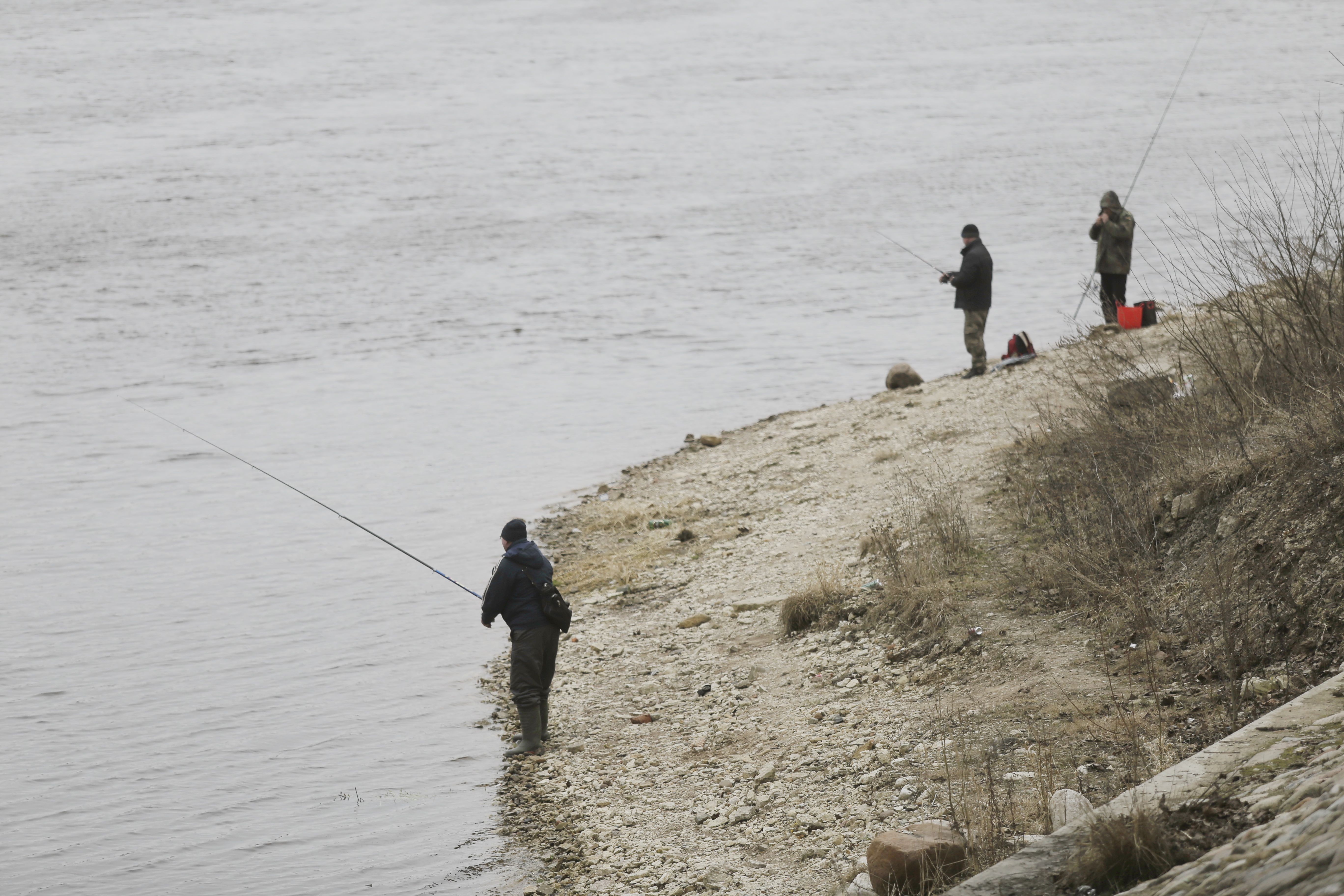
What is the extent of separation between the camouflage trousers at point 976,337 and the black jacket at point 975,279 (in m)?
0.19

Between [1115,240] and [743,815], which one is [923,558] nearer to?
[743,815]

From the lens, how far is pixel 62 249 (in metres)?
31.5

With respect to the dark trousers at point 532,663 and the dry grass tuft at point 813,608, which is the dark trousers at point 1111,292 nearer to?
the dry grass tuft at point 813,608

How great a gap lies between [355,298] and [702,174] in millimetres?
14229

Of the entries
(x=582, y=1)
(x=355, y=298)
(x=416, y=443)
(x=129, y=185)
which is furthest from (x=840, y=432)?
(x=582, y=1)

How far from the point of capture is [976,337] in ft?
51.6

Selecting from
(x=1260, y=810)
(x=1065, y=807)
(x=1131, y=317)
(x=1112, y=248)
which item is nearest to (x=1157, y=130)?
(x=1112, y=248)

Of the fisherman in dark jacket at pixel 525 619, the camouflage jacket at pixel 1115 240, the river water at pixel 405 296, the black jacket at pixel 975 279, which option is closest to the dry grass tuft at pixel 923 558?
the fisherman in dark jacket at pixel 525 619

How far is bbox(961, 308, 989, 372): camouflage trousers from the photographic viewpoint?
15.6 metres

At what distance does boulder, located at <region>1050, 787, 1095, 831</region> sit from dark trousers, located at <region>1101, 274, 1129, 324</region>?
10.5 meters

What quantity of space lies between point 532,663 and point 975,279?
26.9ft

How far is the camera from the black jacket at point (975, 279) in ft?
49.4

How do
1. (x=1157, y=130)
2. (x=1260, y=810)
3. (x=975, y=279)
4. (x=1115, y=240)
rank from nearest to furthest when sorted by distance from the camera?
(x=1260, y=810) → (x=1115, y=240) → (x=975, y=279) → (x=1157, y=130)

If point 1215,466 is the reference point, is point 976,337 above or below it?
above
